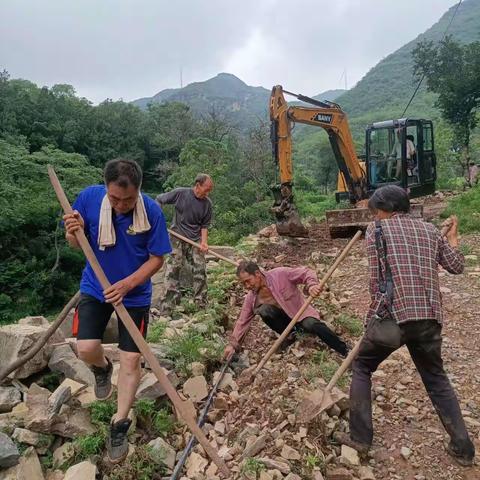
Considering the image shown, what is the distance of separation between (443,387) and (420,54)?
1831 centimetres

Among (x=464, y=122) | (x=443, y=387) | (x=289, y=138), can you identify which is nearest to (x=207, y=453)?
(x=443, y=387)

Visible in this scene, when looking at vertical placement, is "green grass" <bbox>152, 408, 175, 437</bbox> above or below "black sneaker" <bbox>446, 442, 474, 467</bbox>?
above

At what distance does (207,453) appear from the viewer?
116 inches

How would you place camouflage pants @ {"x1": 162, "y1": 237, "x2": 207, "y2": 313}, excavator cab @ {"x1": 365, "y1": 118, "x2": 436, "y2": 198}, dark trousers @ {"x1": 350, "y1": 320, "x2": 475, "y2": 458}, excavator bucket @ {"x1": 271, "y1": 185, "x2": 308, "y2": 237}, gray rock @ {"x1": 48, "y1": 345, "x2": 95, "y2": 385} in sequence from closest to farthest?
dark trousers @ {"x1": 350, "y1": 320, "x2": 475, "y2": 458}, gray rock @ {"x1": 48, "y1": 345, "x2": 95, "y2": 385}, camouflage pants @ {"x1": 162, "y1": 237, "x2": 207, "y2": 313}, excavator bucket @ {"x1": 271, "y1": 185, "x2": 308, "y2": 237}, excavator cab @ {"x1": 365, "y1": 118, "x2": 436, "y2": 198}

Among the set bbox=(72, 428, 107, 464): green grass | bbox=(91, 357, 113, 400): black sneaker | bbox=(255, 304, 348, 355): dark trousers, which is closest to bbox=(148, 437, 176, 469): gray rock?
bbox=(72, 428, 107, 464): green grass

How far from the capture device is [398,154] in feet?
34.7

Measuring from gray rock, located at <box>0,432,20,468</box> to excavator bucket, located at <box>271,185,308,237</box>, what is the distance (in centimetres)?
669

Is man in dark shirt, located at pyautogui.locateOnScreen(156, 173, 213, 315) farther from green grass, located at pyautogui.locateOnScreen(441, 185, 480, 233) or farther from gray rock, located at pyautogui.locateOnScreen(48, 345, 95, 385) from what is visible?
green grass, located at pyautogui.locateOnScreen(441, 185, 480, 233)

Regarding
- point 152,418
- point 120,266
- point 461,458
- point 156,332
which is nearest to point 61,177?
point 156,332

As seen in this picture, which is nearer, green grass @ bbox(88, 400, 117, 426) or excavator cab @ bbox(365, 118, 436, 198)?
green grass @ bbox(88, 400, 117, 426)

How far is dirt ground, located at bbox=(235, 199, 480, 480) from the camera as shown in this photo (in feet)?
Result: 9.96

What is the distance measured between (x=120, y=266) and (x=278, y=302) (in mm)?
1903

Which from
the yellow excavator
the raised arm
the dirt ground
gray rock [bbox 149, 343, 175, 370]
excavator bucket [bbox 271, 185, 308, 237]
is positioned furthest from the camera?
the yellow excavator

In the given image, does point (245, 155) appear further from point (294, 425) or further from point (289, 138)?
point (294, 425)
